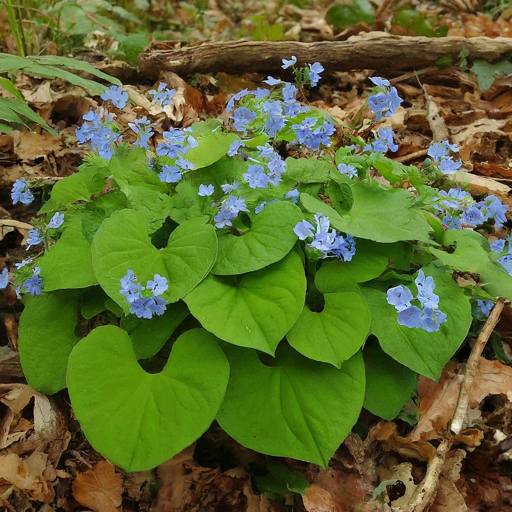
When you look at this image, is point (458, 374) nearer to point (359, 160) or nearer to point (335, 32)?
point (359, 160)

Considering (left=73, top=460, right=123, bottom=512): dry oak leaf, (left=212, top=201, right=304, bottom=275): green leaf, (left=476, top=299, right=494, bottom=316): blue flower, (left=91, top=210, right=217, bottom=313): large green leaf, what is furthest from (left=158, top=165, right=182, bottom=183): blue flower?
(left=476, top=299, right=494, bottom=316): blue flower

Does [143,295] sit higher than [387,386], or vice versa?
[143,295]

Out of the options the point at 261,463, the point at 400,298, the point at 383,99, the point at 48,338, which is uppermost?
the point at 383,99

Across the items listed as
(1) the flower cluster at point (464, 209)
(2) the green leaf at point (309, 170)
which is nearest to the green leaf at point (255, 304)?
(2) the green leaf at point (309, 170)

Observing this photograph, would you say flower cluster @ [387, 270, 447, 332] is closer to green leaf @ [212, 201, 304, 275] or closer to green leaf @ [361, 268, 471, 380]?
green leaf @ [361, 268, 471, 380]

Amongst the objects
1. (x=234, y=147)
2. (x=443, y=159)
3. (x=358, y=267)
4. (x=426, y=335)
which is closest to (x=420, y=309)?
(x=426, y=335)

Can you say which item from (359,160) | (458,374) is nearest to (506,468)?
(458,374)

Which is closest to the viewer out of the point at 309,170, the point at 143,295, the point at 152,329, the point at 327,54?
the point at 143,295

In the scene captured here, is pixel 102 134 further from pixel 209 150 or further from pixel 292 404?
pixel 292 404
